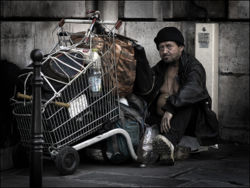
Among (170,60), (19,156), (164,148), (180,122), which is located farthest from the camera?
(170,60)

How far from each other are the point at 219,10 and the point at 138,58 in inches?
88.6

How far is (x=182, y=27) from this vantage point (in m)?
9.34

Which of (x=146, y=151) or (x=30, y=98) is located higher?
(x=30, y=98)

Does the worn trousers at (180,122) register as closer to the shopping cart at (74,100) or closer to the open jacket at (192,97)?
the open jacket at (192,97)

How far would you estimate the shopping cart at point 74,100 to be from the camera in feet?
22.5

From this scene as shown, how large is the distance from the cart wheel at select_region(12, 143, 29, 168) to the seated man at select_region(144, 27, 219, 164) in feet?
4.61

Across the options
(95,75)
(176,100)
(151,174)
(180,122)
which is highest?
→ (95,75)

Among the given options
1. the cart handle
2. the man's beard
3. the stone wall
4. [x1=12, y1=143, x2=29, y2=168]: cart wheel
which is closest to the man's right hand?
the man's beard

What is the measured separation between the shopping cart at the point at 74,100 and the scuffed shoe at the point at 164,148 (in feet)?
0.90

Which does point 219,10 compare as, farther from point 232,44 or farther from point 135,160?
point 135,160

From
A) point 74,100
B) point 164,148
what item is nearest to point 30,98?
point 74,100

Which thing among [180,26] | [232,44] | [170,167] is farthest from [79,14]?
[170,167]

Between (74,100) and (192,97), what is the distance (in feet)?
4.66

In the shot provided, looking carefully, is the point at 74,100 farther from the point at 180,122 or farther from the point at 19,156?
the point at 180,122
